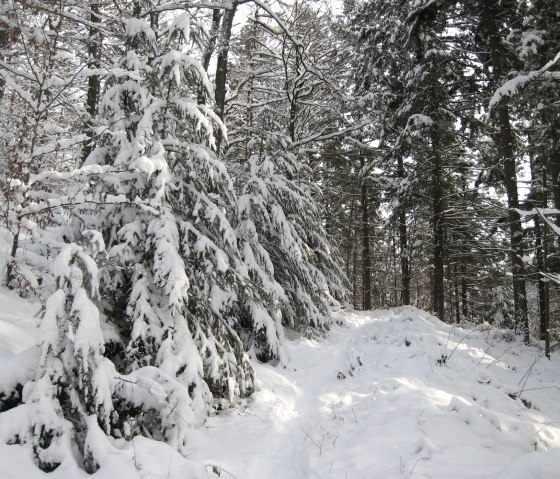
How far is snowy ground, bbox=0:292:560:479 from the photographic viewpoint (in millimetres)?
3602

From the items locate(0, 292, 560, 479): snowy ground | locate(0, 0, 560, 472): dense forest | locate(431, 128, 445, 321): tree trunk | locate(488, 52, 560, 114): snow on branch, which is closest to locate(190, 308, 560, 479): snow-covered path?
locate(0, 292, 560, 479): snowy ground

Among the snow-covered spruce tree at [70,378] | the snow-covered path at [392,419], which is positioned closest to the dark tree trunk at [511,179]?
the snow-covered path at [392,419]

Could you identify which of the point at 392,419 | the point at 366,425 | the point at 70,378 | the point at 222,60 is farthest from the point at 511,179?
the point at 70,378

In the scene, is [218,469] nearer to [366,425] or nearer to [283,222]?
[366,425]

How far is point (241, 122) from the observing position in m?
15.3

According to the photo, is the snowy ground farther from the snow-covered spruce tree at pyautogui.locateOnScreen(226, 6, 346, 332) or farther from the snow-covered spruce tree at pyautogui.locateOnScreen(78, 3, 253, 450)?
the snow-covered spruce tree at pyautogui.locateOnScreen(226, 6, 346, 332)

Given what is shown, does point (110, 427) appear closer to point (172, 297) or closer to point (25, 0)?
point (172, 297)

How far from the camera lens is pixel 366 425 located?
16.5 feet

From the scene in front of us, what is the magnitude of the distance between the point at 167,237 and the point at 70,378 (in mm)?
1912

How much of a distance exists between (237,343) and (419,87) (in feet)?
37.3

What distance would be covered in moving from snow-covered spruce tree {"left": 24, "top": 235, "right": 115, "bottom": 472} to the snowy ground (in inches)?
7.2

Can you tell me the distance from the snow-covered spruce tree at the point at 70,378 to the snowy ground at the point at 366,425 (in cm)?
18

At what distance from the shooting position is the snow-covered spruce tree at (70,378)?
336 centimetres

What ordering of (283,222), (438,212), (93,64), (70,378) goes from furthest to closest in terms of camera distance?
(438,212) < (283,222) < (93,64) < (70,378)
